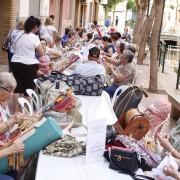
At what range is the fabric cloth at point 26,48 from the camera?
22.9 ft

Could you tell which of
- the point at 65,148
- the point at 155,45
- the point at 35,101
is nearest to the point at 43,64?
the point at 35,101

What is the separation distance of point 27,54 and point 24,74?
0.35 metres

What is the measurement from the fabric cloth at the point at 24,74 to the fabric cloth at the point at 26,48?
0.07 m

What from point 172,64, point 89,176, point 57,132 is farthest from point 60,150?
point 172,64

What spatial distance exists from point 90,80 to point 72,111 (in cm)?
170

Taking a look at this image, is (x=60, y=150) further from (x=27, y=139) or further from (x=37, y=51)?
(x=37, y=51)

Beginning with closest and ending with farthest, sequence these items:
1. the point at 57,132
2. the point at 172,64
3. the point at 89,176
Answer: the point at 89,176 → the point at 57,132 → the point at 172,64

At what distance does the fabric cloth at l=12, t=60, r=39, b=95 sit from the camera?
7180mm

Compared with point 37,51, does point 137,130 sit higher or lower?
lower

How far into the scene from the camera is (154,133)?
4.79m

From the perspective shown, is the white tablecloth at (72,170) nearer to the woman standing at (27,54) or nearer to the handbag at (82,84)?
the handbag at (82,84)

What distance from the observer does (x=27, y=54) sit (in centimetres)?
709

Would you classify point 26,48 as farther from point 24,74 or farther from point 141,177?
point 141,177

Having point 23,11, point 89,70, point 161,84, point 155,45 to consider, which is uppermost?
→ point 23,11
